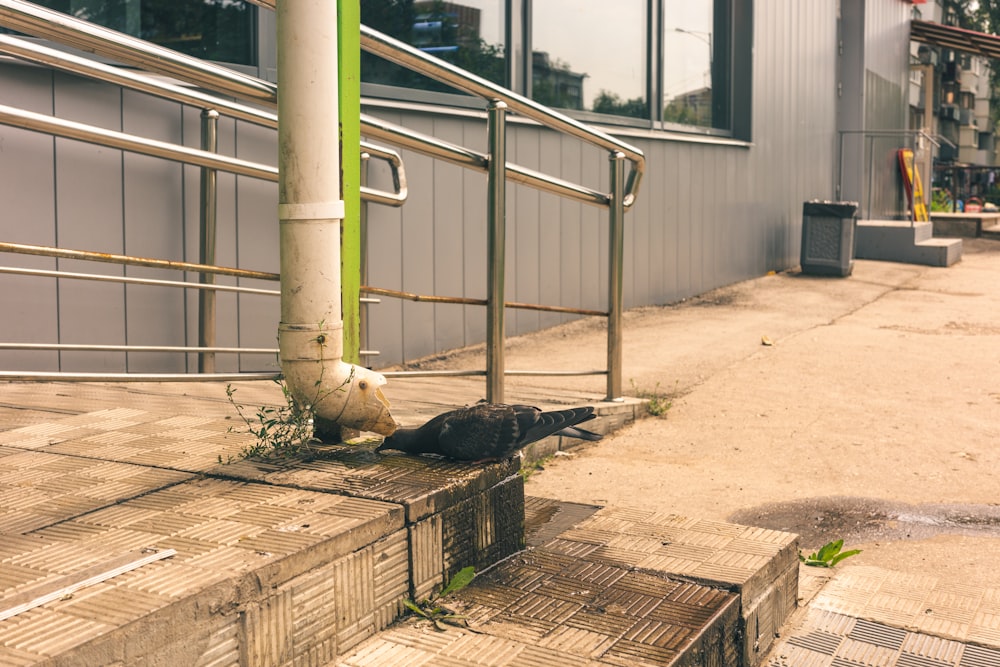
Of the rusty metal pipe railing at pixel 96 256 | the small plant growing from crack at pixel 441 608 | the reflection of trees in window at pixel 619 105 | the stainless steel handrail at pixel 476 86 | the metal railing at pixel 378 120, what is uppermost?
the reflection of trees in window at pixel 619 105

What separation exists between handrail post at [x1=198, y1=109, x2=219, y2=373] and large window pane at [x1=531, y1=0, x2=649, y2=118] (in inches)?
132

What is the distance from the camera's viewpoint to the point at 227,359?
507cm

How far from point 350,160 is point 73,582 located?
1.18 m

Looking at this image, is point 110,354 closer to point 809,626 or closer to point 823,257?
point 809,626

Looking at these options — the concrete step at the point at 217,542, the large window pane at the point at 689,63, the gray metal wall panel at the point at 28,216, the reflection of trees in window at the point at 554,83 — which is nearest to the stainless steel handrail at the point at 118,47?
the concrete step at the point at 217,542

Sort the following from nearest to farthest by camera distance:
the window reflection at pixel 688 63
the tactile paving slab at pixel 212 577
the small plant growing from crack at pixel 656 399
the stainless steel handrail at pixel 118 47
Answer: the tactile paving slab at pixel 212 577 → the stainless steel handrail at pixel 118 47 → the small plant growing from crack at pixel 656 399 → the window reflection at pixel 688 63

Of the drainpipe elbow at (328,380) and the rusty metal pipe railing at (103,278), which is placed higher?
the rusty metal pipe railing at (103,278)

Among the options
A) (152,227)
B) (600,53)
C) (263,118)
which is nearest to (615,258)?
(263,118)

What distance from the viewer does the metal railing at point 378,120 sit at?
7.64 feet

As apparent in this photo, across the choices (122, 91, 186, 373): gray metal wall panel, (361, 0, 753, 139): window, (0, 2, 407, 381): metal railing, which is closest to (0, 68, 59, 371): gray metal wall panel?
(122, 91, 186, 373): gray metal wall panel

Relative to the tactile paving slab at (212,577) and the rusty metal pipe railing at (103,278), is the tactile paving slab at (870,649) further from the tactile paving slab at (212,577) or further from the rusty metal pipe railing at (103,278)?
the rusty metal pipe railing at (103,278)

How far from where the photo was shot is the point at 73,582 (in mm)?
1605

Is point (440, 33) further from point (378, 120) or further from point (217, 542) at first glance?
point (217, 542)

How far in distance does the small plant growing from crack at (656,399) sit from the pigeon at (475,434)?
272 cm
